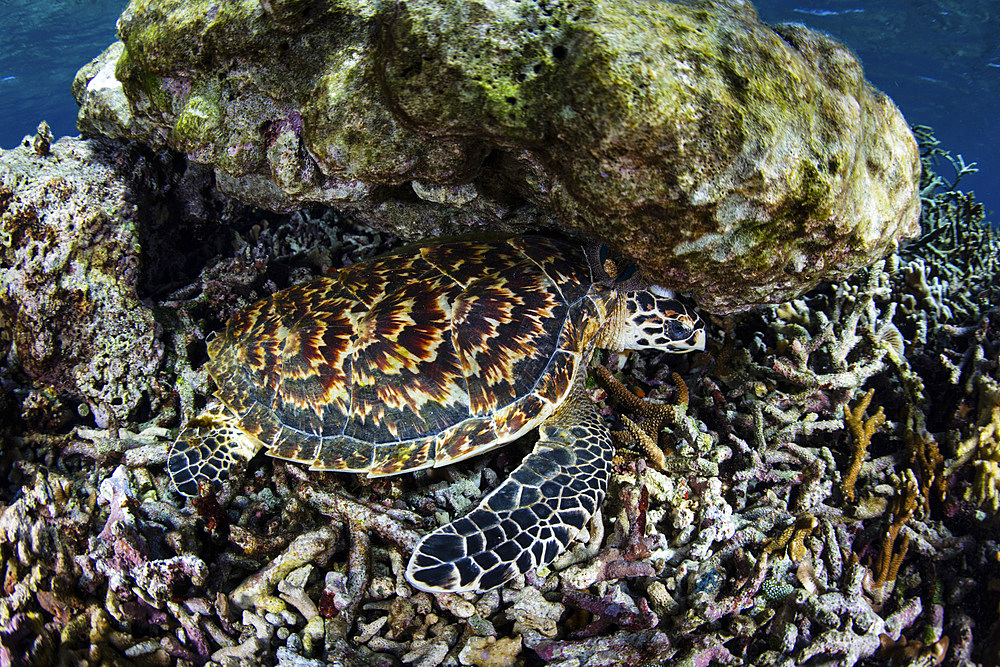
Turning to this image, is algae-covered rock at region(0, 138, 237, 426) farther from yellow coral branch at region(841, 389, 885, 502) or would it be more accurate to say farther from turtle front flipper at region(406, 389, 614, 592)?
yellow coral branch at region(841, 389, 885, 502)

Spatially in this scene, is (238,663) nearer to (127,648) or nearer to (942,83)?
(127,648)

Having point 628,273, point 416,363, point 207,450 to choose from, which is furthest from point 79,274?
point 628,273

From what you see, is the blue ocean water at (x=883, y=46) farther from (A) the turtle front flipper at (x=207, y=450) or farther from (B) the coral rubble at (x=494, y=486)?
(A) the turtle front flipper at (x=207, y=450)

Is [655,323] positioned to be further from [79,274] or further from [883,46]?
[883,46]

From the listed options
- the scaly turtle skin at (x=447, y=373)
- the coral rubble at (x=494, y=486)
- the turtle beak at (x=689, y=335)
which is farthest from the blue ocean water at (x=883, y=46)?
the scaly turtle skin at (x=447, y=373)

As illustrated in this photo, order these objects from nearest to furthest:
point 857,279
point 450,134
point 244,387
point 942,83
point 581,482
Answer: point 450,134 < point 581,482 < point 244,387 < point 857,279 < point 942,83

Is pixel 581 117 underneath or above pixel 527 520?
above

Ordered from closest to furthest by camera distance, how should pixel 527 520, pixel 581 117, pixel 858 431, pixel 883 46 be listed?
1. pixel 581 117
2. pixel 527 520
3. pixel 858 431
4. pixel 883 46

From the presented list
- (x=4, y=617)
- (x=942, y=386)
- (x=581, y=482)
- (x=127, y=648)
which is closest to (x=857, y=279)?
(x=942, y=386)
